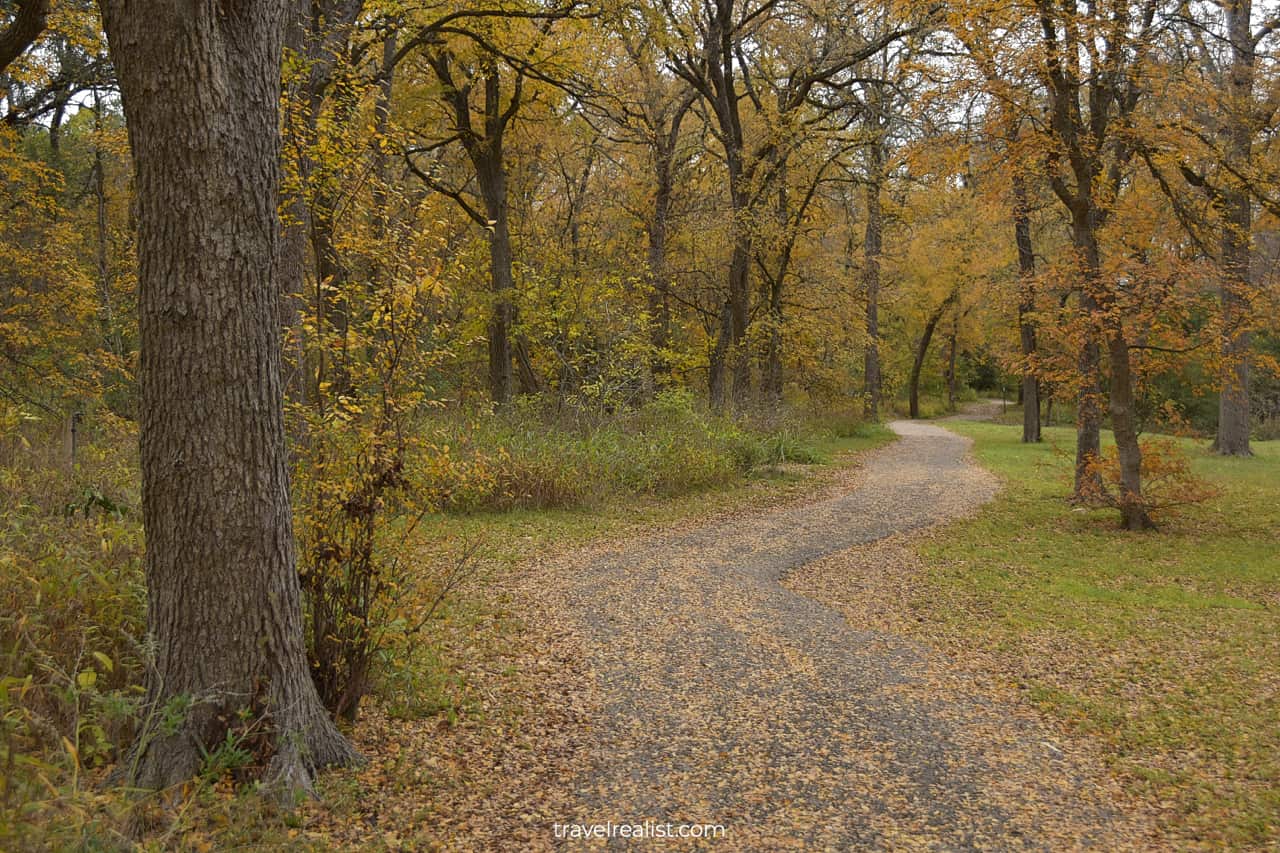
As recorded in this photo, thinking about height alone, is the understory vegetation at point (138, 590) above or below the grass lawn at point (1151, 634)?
above

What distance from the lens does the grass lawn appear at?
389 centimetres

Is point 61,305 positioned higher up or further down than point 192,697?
higher up

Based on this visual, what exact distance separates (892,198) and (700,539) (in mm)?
15143

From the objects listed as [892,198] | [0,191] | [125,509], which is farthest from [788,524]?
[892,198]

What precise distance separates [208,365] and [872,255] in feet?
71.6

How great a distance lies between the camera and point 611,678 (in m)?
5.05

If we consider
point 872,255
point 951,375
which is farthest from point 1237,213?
point 951,375

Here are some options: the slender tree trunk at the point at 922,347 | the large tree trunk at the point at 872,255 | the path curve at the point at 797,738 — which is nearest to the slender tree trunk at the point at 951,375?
the slender tree trunk at the point at 922,347

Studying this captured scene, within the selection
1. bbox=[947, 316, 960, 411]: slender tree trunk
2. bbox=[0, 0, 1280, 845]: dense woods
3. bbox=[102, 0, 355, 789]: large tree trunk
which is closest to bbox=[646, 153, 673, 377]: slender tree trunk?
bbox=[0, 0, 1280, 845]: dense woods

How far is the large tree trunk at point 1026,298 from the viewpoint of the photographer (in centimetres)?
1035

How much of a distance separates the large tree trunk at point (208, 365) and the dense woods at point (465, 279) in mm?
14

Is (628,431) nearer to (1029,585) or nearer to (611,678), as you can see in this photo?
(1029,585)

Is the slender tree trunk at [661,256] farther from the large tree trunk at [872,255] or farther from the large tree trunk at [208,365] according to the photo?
the large tree trunk at [208,365]

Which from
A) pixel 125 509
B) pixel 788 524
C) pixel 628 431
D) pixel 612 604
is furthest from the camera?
pixel 628 431
